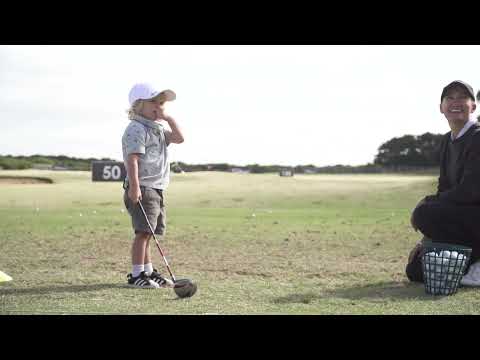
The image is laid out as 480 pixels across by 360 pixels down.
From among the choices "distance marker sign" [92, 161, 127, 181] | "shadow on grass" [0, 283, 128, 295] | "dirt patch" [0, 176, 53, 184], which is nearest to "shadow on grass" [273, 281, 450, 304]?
"shadow on grass" [0, 283, 128, 295]

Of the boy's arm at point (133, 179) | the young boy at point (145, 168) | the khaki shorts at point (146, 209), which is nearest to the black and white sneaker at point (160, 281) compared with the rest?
the young boy at point (145, 168)

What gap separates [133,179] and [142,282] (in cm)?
91

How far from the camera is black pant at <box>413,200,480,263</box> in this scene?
5266 mm

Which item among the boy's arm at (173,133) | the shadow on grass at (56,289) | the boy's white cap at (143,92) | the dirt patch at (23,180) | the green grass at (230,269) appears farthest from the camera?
the dirt patch at (23,180)

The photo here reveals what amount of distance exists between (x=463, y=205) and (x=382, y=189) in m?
19.2

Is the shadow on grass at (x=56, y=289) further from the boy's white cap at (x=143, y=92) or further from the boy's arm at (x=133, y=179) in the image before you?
the boy's white cap at (x=143, y=92)

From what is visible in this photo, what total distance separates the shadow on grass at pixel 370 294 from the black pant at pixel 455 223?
51 centimetres

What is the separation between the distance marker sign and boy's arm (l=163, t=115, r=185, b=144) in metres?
16.5

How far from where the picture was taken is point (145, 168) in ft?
18.4

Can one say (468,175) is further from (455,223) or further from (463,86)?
(463,86)

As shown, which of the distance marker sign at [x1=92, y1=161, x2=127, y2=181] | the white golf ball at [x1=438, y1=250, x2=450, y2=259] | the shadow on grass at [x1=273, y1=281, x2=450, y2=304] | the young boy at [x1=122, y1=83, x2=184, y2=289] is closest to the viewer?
the shadow on grass at [x1=273, y1=281, x2=450, y2=304]

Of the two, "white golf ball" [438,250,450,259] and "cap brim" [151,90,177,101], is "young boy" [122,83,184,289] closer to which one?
"cap brim" [151,90,177,101]

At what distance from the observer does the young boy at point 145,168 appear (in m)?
5.44

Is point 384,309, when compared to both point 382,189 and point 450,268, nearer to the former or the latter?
point 450,268
